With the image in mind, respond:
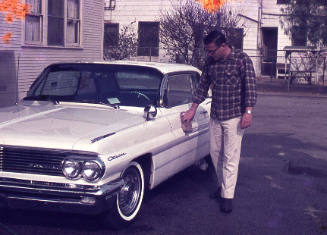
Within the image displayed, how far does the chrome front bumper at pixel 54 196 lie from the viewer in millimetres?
4957

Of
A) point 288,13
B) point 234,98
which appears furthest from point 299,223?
point 288,13

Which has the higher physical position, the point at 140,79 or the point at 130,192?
the point at 140,79

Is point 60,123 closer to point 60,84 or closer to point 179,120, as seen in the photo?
point 60,84

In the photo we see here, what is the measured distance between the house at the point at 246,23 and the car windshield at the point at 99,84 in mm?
24065

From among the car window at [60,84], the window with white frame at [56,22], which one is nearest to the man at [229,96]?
the car window at [60,84]

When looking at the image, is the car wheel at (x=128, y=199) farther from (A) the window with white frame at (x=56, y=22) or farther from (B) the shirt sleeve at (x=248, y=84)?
(A) the window with white frame at (x=56, y=22)

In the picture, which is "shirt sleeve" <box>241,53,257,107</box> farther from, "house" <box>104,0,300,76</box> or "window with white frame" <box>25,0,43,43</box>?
"house" <box>104,0,300,76</box>

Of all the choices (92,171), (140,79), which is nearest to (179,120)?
(140,79)

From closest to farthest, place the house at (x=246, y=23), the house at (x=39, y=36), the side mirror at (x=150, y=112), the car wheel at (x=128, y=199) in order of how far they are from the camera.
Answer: the car wheel at (x=128, y=199) < the side mirror at (x=150, y=112) < the house at (x=39, y=36) < the house at (x=246, y=23)

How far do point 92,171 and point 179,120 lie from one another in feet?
6.44

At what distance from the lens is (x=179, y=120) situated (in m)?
6.75

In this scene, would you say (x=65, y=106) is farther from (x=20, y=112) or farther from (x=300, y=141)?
(x=300, y=141)

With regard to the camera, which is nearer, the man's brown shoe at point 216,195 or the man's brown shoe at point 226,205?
the man's brown shoe at point 226,205

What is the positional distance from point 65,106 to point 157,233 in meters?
1.85
